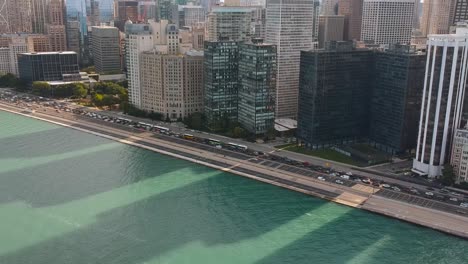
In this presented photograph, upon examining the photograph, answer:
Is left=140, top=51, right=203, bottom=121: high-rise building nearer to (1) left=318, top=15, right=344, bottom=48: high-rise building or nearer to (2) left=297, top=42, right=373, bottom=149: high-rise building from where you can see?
(2) left=297, top=42, right=373, bottom=149: high-rise building

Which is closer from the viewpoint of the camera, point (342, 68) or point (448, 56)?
point (448, 56)

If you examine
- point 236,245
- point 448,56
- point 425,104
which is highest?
point 448,56

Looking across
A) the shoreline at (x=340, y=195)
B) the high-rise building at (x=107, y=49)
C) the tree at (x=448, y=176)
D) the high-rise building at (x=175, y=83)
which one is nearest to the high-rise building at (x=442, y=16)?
the high-rise building at (x=175, y=83)

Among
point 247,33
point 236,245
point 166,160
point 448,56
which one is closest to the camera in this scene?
point 236,245

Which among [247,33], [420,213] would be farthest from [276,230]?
[247,33]

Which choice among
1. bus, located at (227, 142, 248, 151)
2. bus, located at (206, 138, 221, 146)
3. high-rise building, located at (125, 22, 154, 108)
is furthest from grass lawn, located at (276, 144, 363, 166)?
high-rise building, located at (125, 22, 154, 108)

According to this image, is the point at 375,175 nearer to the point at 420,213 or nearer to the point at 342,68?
the point at 420,213

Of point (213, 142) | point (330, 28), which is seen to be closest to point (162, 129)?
point (213, 142)
